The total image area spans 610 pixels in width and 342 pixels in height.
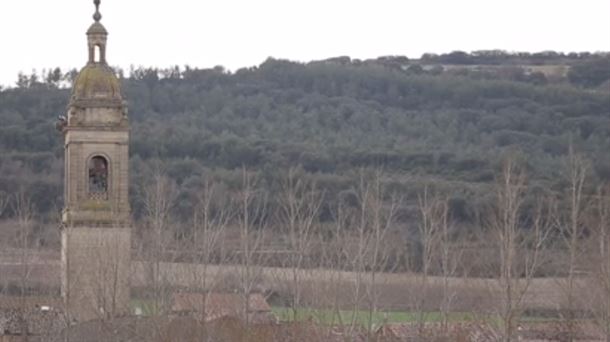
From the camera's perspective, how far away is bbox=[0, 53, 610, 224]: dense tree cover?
279ft

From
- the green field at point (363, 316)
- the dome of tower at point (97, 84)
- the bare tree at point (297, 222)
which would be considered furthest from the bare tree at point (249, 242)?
the dome of tower at point (97, 84)

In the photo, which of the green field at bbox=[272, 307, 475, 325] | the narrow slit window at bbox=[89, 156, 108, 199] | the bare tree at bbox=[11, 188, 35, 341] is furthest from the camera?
the narrow slit window at bbox=[89, 156, 108, 199]

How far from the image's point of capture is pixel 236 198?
74.9 meters

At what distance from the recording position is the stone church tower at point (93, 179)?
4709 cm

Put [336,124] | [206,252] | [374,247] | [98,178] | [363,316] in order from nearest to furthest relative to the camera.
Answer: [206,252], [374,247], [98,178], [363,316], [336,124]

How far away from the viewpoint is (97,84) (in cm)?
4769

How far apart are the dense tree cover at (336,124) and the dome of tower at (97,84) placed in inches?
924

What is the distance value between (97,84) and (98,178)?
2.14 m

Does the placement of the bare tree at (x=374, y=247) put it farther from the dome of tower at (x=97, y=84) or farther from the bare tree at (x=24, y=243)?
the bare tree at (x=24, y=243)

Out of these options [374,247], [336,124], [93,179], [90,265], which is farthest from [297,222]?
[336,124]

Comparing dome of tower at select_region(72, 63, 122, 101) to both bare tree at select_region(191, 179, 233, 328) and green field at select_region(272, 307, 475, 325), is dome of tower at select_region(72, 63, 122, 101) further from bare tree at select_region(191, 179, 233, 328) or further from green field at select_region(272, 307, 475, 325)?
green field at select_region(272, 307, 475, 325)

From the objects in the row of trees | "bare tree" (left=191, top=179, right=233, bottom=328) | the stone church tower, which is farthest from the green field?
the stone church tower

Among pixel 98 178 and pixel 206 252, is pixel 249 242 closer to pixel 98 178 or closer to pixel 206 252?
pixel 98 178

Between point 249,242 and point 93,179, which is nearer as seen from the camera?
point 93,179
